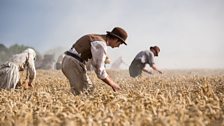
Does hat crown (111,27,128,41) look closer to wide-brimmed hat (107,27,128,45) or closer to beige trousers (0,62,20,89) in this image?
wide-brimmed hat (107,27,128,45)

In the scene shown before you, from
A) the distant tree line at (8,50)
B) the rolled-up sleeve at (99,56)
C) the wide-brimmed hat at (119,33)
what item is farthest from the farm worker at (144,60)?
the distant tree line at (8,50)

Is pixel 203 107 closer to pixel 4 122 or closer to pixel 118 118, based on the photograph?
pixel 118 118

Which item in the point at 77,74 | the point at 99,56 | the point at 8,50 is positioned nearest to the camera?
the point at 99,56

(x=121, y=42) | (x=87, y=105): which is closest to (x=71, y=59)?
(x=121, y=42)

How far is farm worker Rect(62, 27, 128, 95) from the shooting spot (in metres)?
8.29

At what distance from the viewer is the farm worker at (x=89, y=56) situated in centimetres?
829

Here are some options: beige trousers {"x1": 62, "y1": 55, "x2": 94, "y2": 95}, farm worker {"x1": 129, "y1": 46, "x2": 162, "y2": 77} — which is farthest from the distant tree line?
beige trousers {"x1": 62, "y1": 55, "x2": 94, "y2": 95}

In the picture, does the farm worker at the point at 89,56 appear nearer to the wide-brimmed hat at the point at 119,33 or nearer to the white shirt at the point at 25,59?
the wide-brimmed hat at the point at 119,33

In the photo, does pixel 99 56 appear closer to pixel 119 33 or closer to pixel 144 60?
pixel 119 33

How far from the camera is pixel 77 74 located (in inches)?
367

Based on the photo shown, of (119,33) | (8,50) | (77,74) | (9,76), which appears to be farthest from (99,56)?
(8,50)

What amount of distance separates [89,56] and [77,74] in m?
0.56

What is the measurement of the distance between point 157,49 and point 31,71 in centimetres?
580

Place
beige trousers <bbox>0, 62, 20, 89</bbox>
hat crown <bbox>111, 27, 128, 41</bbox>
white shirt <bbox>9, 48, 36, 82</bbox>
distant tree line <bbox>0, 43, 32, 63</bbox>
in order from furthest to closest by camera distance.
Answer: distant tree line <bbox>0, 43, 32, 63</bbox>, white shirt <bbox>9, 48, 36, 82</bbox>, beige trousers <bbox>0, 62, 20, 89</bbox>, hat crown <bbox>111, 27, 128, 41</bbox>
